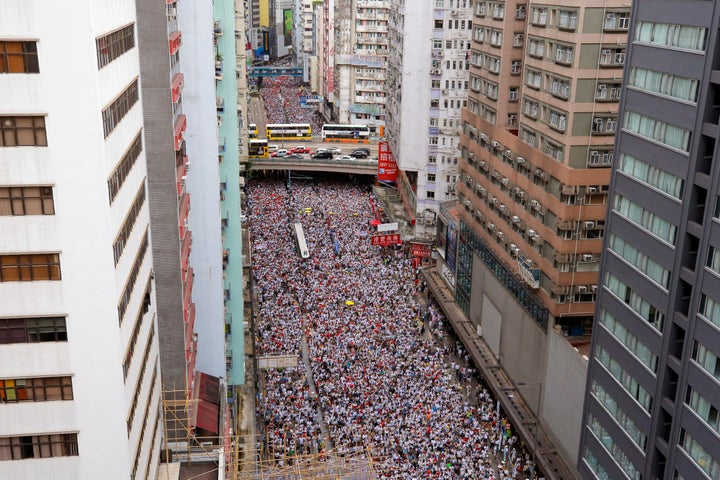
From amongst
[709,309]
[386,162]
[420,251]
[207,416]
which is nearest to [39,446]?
[207,416]

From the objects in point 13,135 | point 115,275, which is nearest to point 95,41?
point 13,135

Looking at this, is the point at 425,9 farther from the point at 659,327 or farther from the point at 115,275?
the point at 115,275

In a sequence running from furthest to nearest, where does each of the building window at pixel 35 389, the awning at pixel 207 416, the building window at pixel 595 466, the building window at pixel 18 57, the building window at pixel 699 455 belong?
the awning at pixel 207 416
the building window at pixel 595 466
the building window at pixel 699 455
the building window at pixel 35 389
the building window at pixel 18 57

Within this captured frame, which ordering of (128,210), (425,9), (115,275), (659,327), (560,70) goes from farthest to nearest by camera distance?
(425,9) → (560,70) → (659,327) → (128,210) → (115,275)

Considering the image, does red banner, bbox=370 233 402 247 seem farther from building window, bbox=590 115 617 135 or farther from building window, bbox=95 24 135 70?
building window, bbox=95 24 135 70

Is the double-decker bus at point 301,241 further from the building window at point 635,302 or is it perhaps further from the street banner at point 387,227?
the building window at point 635,302

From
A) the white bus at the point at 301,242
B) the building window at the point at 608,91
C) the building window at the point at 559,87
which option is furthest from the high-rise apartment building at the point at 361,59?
the building window at the point at 608,91
